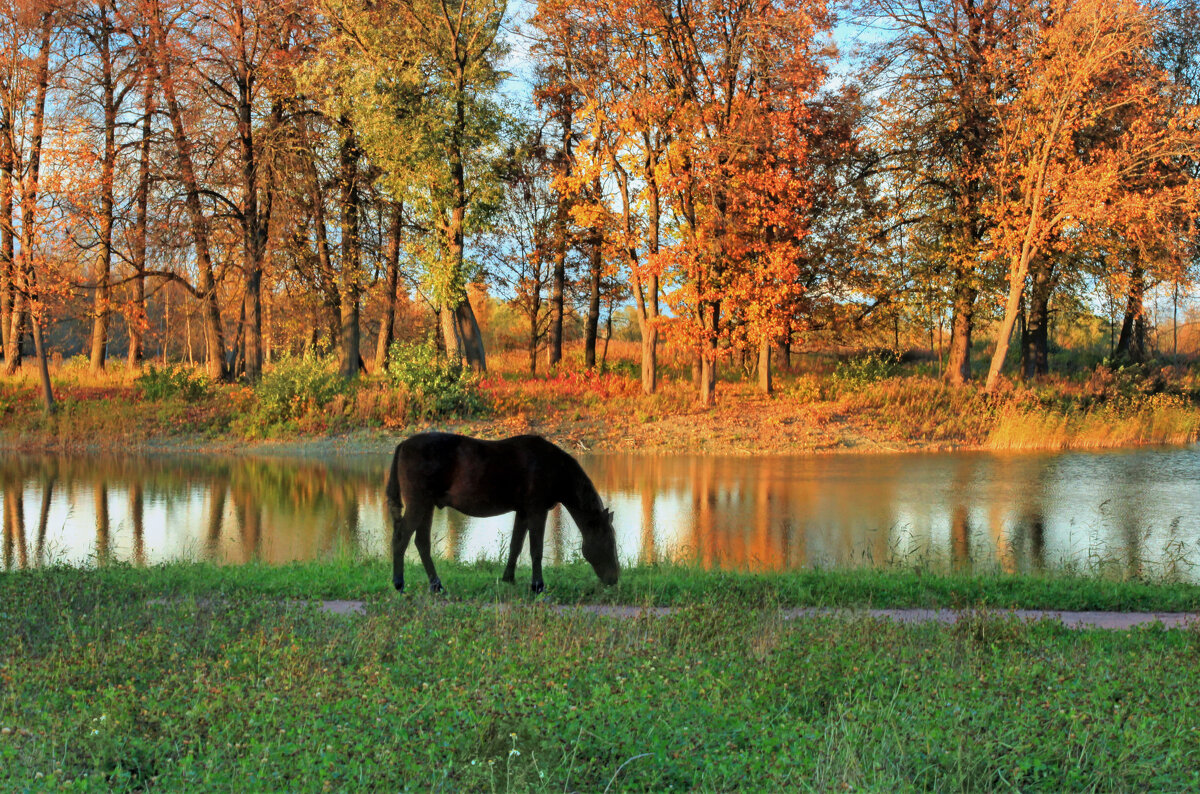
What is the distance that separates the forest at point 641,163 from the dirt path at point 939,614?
802 inches

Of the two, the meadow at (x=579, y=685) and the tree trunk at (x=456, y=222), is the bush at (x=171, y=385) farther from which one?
the meadow at (x=579, y=685)

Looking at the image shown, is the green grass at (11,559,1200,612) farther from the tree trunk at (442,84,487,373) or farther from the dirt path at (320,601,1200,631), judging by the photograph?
the tree trunk at (442,84,487,373)

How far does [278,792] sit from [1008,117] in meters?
32.2

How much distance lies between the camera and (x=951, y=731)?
200 inches

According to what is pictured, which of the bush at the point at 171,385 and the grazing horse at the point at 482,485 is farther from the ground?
the bush at the point at 171,385

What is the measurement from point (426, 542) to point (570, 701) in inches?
164

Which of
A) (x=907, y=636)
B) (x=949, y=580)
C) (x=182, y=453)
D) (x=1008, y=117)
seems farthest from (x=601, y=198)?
(x=907, y=636)

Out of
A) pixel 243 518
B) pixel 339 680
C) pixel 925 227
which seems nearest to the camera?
pixel 339 680

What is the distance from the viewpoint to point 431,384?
2817 centimetres

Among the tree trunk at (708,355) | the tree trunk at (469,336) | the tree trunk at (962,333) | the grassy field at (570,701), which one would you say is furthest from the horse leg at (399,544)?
the tree trunk at (962,333)

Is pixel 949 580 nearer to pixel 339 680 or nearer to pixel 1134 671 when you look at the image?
pixel 1134 671

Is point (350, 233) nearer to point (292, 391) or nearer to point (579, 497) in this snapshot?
point (292, 391)

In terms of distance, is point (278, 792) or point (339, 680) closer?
point (278, 792)

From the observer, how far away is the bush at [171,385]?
3011cm
